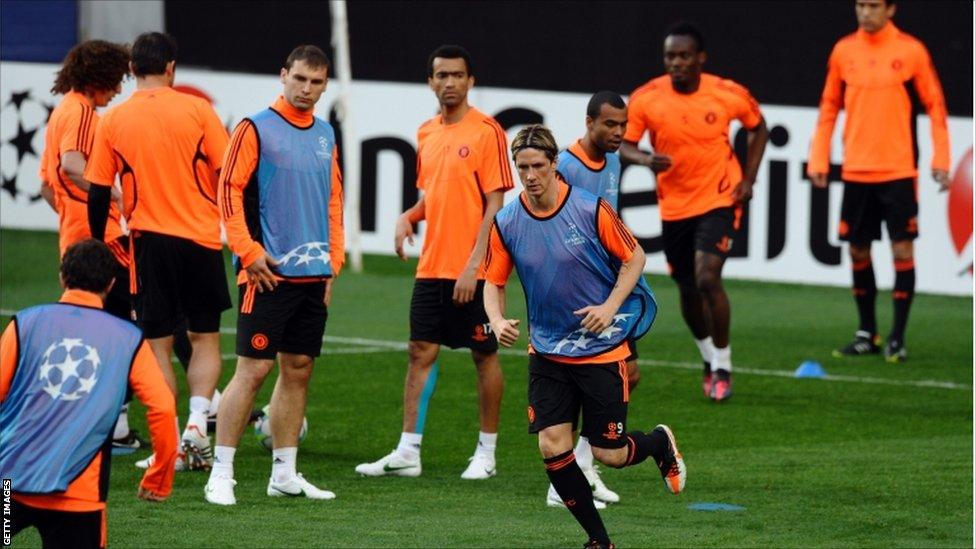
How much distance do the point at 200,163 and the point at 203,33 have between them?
38.7ft

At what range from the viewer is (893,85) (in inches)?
570

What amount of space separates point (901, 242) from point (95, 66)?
656 cm

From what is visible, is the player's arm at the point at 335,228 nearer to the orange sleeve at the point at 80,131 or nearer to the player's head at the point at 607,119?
the player's head at the point at 607,119

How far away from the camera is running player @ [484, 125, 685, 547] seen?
8.02 metres

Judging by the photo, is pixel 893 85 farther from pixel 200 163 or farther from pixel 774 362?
pixel 200 163

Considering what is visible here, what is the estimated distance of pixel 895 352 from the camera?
14.3 m

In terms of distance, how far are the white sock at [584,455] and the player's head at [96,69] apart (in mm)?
3274

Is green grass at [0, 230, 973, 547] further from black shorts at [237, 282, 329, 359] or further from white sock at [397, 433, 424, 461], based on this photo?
black shorts at [237, 282, 329, 359]

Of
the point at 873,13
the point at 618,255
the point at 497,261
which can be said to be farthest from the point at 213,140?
the point at 873,13

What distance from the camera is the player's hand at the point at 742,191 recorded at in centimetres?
1259

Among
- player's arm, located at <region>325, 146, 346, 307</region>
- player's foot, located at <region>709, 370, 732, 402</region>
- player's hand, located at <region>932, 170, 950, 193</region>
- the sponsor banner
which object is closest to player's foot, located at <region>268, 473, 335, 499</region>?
player's arm, located at <region>325, 146, 346, 307</region>

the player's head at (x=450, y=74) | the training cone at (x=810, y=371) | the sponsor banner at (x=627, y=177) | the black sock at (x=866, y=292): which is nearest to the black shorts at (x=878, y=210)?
the black sock at (x=866, y=292)

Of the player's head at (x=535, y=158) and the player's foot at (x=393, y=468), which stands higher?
the player's head at (x=535, y=158)

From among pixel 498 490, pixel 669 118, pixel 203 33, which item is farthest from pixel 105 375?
pixel 203 33
